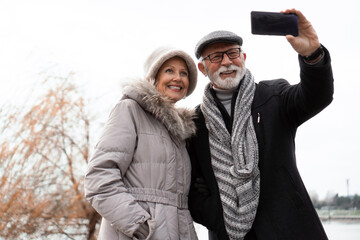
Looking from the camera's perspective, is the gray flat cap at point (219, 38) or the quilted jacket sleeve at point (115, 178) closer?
the quilted jacket sleeve at point (115, 178)

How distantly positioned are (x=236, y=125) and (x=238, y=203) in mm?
→ 385

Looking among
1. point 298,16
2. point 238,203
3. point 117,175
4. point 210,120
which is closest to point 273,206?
point 238,203

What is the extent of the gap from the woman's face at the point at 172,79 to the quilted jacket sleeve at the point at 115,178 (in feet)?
1.10

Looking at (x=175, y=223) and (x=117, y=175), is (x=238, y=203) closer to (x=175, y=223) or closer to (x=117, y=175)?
(x=175, y=223)

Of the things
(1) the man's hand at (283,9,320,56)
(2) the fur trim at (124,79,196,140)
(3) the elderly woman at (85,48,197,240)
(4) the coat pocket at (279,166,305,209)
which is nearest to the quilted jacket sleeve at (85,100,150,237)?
(3) the elderly woman at (85,48,197,240)

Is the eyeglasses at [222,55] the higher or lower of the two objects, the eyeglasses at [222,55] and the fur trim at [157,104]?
the higher

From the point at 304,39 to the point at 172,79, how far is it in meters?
0.72

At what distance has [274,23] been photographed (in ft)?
5.81

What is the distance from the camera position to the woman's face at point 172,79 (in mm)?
2189

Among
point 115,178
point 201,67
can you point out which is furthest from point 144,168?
point 201,67

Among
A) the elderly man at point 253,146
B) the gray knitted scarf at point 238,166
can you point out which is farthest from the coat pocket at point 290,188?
the gray knitted scarf at point 238,166

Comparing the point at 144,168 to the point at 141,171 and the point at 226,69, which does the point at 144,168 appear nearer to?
the point at 141,171

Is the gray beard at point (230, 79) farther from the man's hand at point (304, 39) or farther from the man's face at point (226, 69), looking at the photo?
the man's hand at point (304, 39)

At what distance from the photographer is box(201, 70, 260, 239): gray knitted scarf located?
1.96 m
